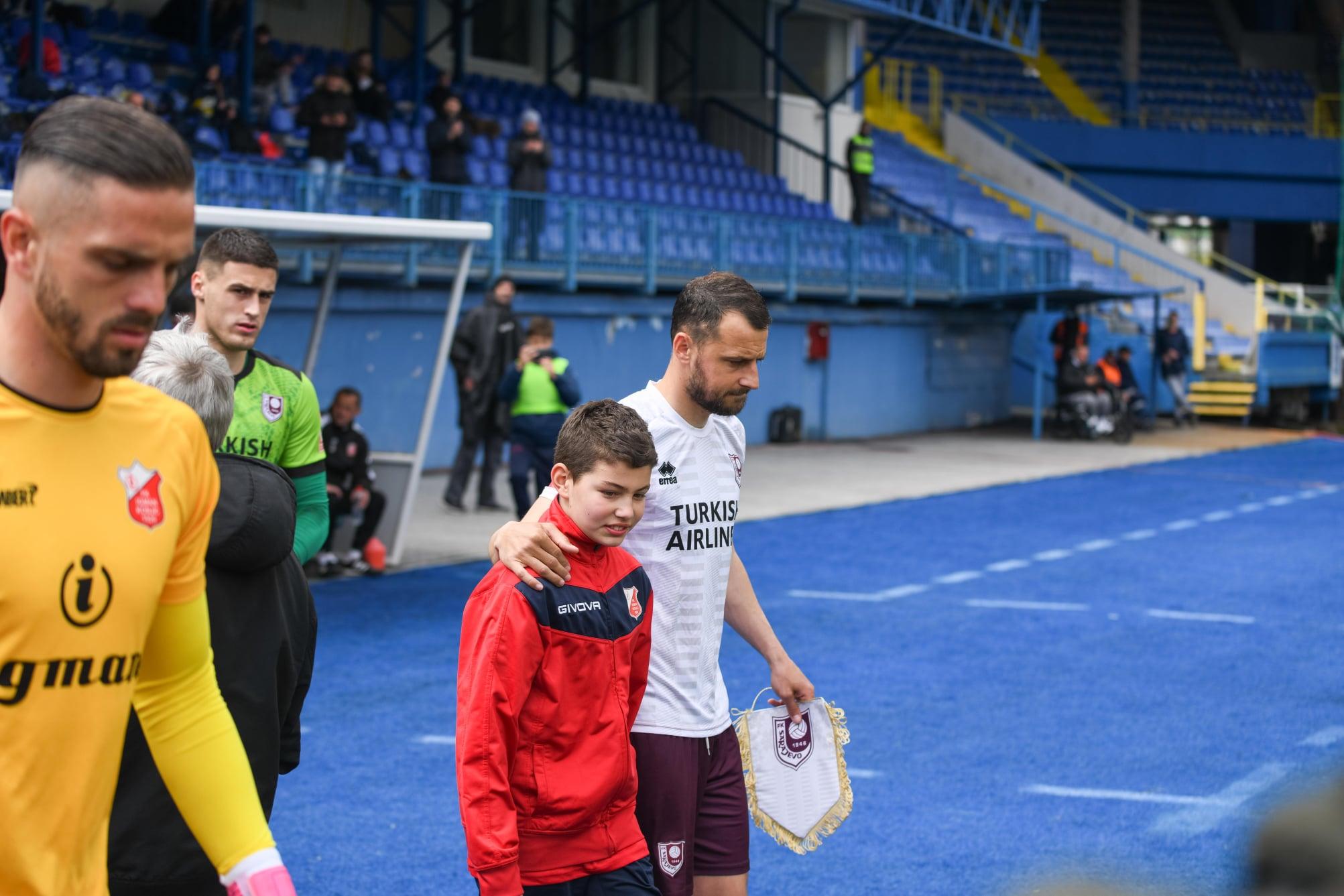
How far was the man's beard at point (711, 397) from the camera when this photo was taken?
3984 millimetres

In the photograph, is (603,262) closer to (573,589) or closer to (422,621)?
(422,621)

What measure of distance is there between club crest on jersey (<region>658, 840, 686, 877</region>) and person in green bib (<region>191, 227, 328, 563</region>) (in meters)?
1.26

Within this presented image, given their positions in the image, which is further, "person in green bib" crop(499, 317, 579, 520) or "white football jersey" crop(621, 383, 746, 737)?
"person in green bib" crop(499, 317, 579, 520)

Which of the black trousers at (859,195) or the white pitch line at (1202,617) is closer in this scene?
the white pitch line at (1202,617)

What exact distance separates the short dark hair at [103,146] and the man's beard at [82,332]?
14 cm

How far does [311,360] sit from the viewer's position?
38.7ft

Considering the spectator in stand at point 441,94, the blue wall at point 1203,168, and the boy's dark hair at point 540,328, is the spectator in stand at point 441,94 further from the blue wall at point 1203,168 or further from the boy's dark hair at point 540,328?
the blue wall at point 1203,168

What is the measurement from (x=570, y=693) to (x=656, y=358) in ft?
A: 59.7

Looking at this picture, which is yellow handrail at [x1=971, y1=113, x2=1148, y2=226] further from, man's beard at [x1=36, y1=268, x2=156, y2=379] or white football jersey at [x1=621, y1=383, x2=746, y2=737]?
man's beard at [x1=36, y1=268, x2=156, y2=379]

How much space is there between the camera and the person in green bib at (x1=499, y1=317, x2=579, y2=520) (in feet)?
41.0

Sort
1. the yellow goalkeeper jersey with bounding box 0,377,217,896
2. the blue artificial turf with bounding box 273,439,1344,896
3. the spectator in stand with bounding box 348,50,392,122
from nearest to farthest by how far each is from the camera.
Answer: the yellow goalkeeper jersey with bounding box 0,377,217,896 < the blue artificial turf with bounding box 273,439,1344,896 < the spectator in stand with bounding box 348,50,392,122

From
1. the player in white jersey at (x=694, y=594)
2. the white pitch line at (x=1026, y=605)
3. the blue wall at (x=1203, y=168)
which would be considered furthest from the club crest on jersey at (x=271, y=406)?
the blue wall at (x=1203, y=168)

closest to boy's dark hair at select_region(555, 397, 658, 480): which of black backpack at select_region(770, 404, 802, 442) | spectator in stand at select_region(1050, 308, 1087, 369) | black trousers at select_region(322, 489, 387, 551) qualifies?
black trousers at select_region(322, 489, 387, 551)

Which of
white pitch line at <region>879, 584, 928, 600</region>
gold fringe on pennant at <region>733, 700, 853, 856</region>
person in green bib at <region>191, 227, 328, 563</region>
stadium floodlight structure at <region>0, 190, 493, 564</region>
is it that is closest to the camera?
gold fringe on pennant at <region>733, 700, 853, 856</region>
